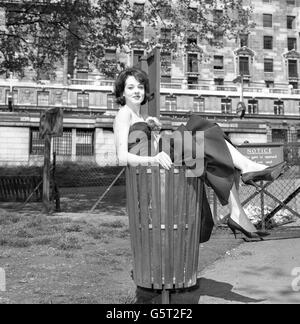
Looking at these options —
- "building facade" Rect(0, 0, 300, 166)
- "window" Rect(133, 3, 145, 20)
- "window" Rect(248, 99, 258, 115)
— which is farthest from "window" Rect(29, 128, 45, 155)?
"window" Rect(248, 99, 258, 115)

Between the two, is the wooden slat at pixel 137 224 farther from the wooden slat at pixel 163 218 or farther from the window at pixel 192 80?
the window at pixel 192 80

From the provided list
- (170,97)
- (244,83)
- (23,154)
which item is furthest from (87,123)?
(244,83)

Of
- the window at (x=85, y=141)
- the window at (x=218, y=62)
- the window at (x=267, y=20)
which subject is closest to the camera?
the window at (x=85, y=141)

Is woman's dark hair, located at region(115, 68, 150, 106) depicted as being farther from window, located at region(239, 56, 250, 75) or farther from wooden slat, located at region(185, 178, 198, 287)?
window, located at region(239, 56, 250, 75)

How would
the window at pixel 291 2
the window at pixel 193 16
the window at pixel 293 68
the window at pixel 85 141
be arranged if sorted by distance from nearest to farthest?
the window at pixel 193 16
the window at pixel 85 141
the window at pixel 293 68
the window at pixel 291 2

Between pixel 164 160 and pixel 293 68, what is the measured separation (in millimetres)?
58185

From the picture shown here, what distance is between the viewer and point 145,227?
2.77m

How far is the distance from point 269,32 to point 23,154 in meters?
38.4

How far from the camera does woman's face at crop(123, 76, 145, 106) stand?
3.17m

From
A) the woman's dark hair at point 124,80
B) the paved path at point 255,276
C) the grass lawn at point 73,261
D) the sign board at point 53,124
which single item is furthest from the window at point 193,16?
the woman's dark hair at point 124,80

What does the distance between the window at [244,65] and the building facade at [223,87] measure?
127 millimetres

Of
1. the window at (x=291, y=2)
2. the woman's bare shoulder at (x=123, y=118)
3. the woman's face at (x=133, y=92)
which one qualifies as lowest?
the woman's bare shoulder at (x=123, y=118)

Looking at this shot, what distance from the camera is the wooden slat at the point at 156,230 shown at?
2699 millimetres

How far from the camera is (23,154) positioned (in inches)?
1261
